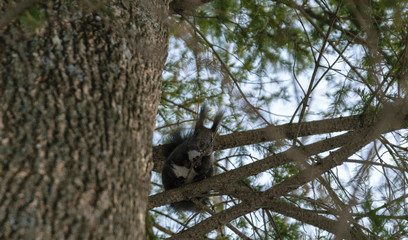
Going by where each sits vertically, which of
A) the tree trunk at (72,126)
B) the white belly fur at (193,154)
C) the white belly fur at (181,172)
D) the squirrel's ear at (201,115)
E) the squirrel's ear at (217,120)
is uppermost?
the squirrel's ear at (201,115)

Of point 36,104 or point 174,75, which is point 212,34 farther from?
point 36,104

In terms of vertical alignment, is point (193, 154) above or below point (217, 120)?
below

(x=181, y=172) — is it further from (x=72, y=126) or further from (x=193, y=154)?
(x=72, y=126)

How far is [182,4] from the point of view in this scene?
228 cm

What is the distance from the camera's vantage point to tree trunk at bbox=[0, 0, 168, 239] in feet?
3.47

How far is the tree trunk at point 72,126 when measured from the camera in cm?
106

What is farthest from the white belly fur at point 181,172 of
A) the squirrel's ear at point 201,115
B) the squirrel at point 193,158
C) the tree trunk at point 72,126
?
the tree trunk at point 72,126

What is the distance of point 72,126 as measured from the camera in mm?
1138

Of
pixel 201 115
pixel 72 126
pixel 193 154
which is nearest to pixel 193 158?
pixel 193 154

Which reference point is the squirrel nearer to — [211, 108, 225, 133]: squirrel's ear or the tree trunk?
[211, 108, 225, 133]: squirrel's ear

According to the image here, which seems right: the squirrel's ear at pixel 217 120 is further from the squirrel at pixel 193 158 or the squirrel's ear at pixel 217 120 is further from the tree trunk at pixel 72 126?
the tree trunk at pixel 72 126

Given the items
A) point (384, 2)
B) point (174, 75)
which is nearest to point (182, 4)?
Result: point (174, 75)

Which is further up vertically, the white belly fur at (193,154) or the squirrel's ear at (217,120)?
the squirrel's ear at (217,120)

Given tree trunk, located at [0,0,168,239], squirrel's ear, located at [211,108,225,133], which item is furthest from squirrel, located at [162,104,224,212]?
tree trunk, located at [0,0,168,239]
